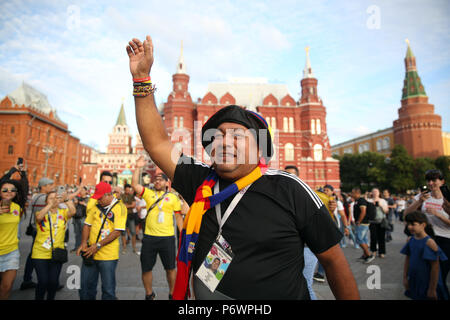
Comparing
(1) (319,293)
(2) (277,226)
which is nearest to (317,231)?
(2) (277,226)

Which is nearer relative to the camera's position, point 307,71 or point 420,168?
point 420,168

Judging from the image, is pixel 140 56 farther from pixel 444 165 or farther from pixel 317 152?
pixel 444 165

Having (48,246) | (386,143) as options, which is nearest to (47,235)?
(48,246)

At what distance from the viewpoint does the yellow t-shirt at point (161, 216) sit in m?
4.42

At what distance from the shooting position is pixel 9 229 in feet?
11.8

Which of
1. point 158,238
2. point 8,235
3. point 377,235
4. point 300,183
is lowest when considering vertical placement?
point 377,235

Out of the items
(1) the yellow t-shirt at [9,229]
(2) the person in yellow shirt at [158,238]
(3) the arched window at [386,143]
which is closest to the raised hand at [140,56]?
(2) the person in yellow shirt at [158,238]

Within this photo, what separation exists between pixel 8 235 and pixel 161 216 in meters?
2.13

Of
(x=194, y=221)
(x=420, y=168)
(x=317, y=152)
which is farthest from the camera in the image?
(x=420, y=168)

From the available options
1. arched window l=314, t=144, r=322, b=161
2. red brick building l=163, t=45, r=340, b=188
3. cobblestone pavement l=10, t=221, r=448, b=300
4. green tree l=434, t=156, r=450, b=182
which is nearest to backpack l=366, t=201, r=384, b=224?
cobblestone pavement l=10, t=221, r=448, b=300

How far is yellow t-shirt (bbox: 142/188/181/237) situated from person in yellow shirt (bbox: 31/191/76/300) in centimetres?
131

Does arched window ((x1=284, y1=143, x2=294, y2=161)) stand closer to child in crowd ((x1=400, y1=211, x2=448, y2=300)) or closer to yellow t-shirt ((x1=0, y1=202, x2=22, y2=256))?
child in crowd ((x1=400, y1=211, x2=448, y2=300))

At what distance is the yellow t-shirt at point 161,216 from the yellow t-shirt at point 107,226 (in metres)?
0.63
